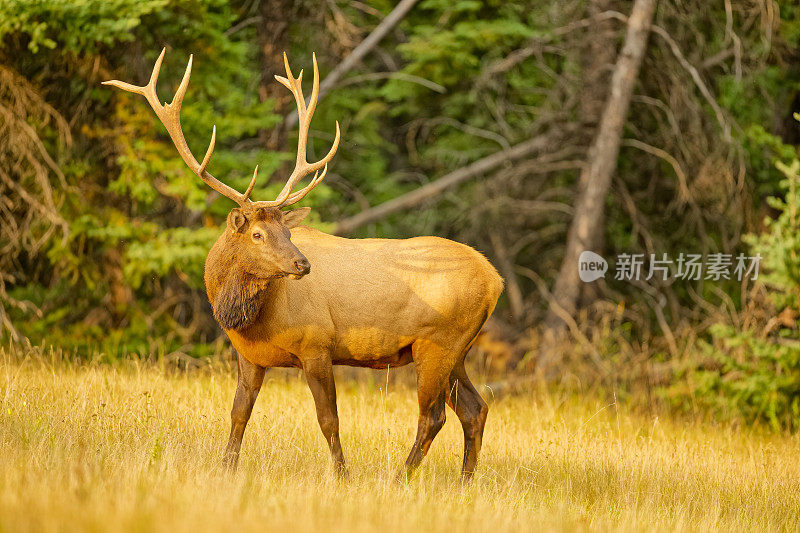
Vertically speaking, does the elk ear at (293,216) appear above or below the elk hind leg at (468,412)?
above

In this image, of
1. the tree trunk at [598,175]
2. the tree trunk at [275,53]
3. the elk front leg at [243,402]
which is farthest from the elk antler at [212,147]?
the tree trunk at [598,175]

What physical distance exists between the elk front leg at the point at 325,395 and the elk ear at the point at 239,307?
1.70 ft

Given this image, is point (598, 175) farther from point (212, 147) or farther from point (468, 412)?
point (212, 147)

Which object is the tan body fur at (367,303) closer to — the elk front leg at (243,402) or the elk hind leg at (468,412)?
the elk front leg at (243,402)

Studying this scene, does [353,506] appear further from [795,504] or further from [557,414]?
[557,414]

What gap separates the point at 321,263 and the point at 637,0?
25.0ft

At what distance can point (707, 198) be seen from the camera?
13281 mm

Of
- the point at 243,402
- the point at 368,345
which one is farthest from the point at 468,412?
the point at 243,402

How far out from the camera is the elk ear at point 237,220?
6320 millimetres

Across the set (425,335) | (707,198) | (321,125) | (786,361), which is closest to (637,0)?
(707,198)

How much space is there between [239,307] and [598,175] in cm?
755

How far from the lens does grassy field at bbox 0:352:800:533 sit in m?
4.69

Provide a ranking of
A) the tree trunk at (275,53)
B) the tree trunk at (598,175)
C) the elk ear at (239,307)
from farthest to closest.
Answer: the tree trunk at (275,53)
the tree trunk at (598,175)
the elk ear at (239,307)

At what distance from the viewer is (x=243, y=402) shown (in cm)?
670
